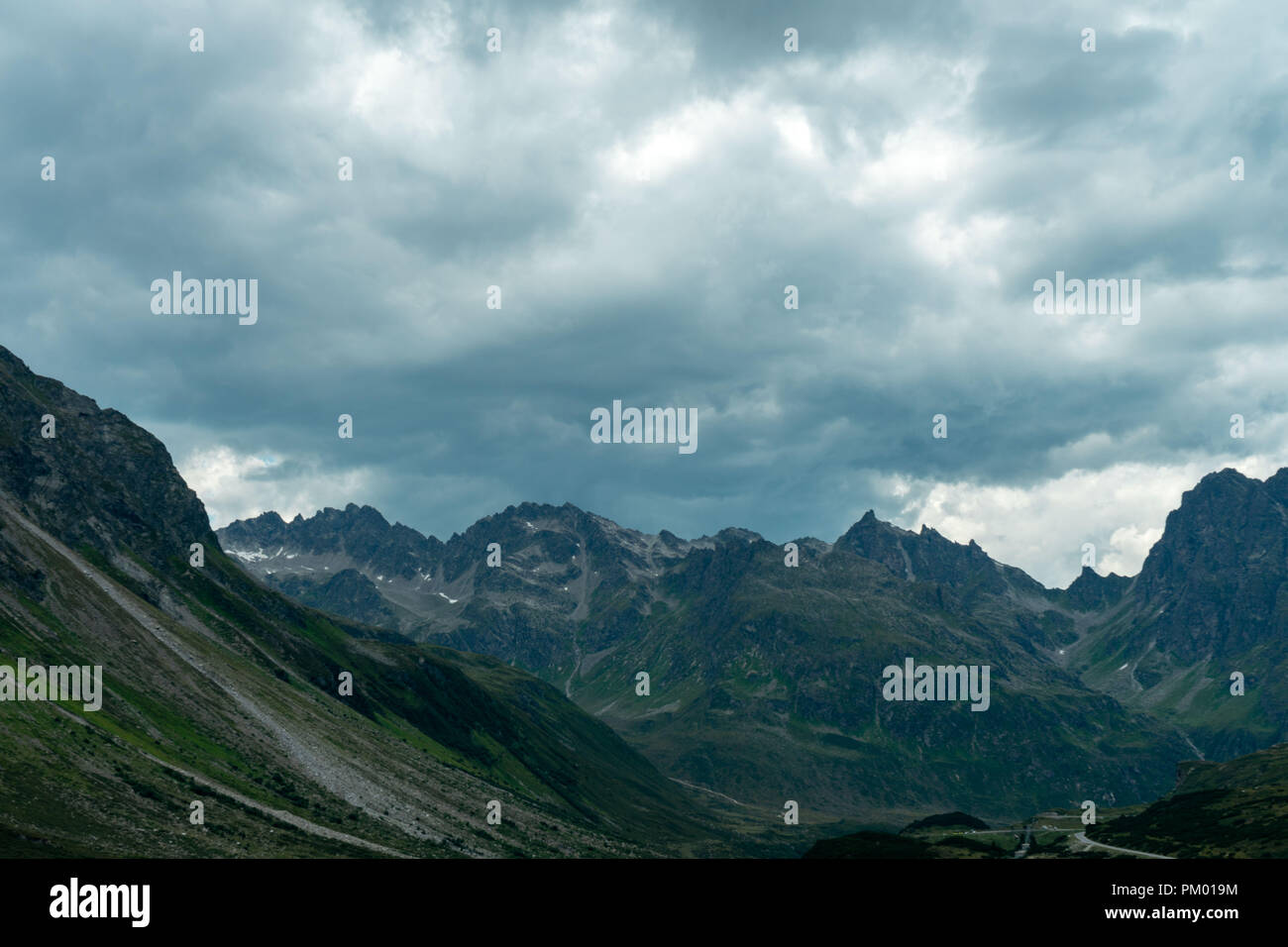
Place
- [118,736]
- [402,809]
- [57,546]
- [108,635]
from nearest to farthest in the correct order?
[118,736]
[108,635]
[402,809]
[57,546]

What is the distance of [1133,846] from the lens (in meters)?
178

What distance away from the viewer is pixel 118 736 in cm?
13062

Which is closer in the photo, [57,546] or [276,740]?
[276,740]

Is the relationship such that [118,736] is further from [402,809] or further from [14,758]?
[402,809]
